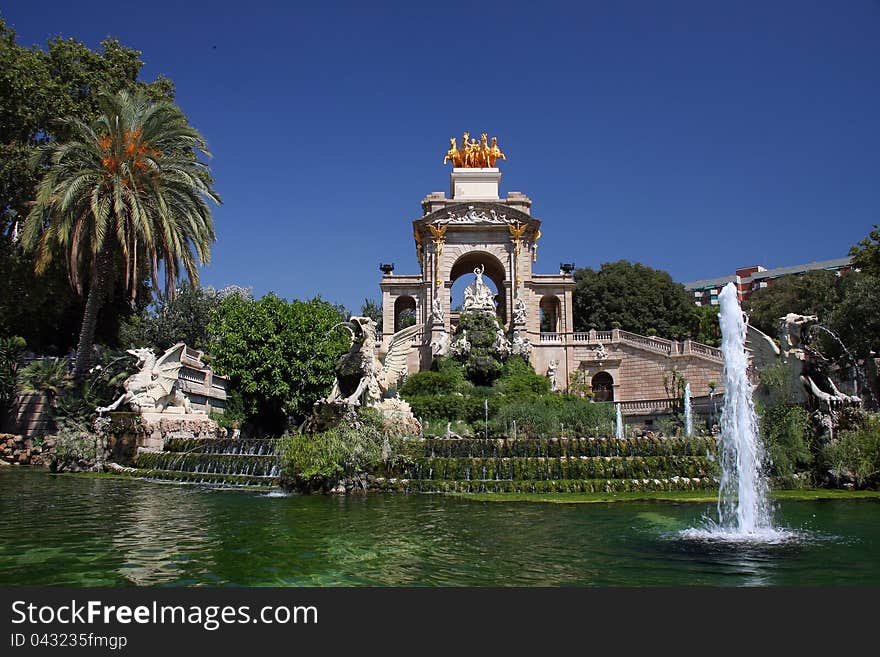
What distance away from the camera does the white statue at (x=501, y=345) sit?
3725 centimetres

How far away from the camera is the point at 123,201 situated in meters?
23.3

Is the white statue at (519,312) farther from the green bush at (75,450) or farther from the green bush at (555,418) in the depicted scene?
the green bush at (75,450)

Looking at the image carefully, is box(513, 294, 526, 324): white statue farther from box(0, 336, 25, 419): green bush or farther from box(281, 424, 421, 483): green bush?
box(281, 424, 421, 483): green bush

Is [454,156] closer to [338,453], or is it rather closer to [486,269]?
[486,269]

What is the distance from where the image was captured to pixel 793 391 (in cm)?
1731

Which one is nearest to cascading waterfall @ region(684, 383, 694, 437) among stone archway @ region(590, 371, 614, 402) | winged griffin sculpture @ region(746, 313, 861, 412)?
winged griffin sculpture @ region(746, 313, 861, 412)

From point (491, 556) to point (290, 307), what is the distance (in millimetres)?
25251

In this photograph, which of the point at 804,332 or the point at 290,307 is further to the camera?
the point at 290,307

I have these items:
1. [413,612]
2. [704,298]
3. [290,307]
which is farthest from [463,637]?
[704,298]

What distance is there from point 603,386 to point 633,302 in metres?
14.2

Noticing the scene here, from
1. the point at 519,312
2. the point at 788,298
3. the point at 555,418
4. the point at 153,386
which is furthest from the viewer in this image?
the point at 788,298

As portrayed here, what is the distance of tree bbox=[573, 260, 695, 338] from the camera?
54.5 meters

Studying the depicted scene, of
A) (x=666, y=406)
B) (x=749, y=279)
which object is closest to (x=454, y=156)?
(x=666, y=406)

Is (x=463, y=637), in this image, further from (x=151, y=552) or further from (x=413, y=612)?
(x=151, y=552)
